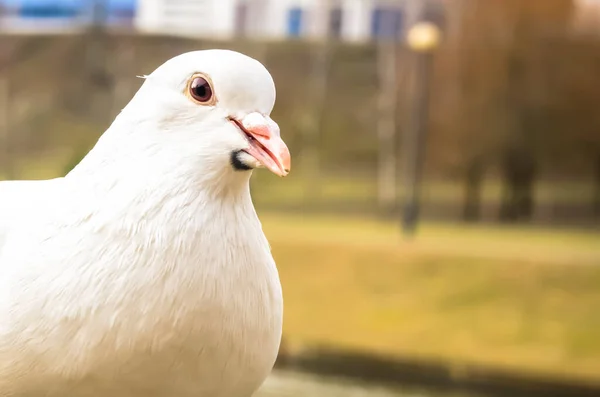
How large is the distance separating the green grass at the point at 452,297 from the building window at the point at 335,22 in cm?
85

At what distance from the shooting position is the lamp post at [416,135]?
12.0ft

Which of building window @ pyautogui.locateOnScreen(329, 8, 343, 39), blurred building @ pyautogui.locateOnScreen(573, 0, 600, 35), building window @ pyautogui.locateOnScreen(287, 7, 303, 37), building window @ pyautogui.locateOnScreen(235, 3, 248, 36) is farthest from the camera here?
blurred building @ pyautogui.locateOnScreen(573, 0, 600, 35)

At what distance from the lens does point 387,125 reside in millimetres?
3719

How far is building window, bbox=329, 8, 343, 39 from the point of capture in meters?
3.39

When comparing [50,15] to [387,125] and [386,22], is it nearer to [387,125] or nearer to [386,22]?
[386,22]

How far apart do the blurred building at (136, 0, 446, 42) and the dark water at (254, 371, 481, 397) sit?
4.26ft

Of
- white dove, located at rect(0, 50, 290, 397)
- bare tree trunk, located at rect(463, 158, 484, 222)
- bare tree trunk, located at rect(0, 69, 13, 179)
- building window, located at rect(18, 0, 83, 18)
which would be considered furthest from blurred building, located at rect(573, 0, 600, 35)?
white dove, located at rect(0, 50, 290, 397)

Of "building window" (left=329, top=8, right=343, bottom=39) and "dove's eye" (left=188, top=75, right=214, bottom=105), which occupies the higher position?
"building window" (left=329, top=8, right=343, bottom=39)

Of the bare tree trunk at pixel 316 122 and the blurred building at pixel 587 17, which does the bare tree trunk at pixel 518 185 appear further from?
the bare tree trunk at pixel 316 122

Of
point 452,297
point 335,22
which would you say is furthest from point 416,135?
point 452,297

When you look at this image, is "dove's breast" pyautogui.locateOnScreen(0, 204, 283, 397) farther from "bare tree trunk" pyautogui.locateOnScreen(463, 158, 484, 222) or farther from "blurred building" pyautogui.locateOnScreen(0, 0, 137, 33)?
"bare tree trunk" pyautogui.locateOnScreen(463, 158, 484, 222)

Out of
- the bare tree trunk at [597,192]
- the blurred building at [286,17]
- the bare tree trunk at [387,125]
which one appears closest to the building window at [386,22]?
the blurred building at [286,17]

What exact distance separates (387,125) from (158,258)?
3205 millimetres

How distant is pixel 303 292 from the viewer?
10.9 ft
